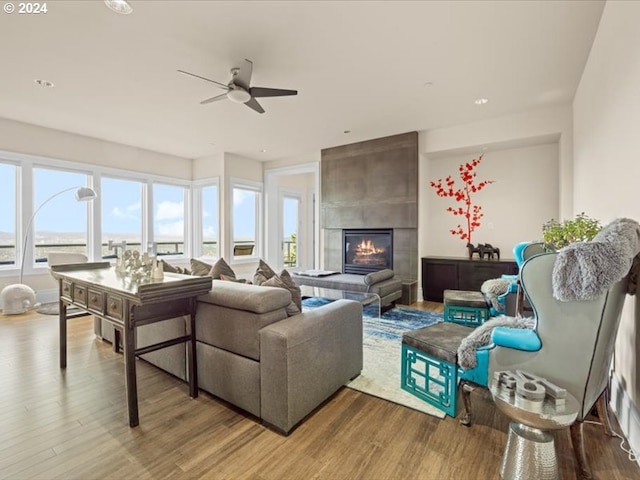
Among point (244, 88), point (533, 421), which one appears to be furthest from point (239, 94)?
point (533, 421)

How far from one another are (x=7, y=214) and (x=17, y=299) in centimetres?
142

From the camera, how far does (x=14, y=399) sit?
2.22 m

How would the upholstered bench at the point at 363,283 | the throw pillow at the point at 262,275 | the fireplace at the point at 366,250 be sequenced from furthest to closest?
the fireplace at the point at 366,250 < the upholstered bench at the point at 363,283 < the throw pillow at the point at 262,275

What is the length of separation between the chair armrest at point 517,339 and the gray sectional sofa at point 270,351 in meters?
1.02

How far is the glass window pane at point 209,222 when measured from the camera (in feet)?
22.7

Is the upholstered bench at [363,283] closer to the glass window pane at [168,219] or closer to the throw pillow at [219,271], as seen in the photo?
the throw pillow at [219,271]

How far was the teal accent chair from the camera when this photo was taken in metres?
1.43

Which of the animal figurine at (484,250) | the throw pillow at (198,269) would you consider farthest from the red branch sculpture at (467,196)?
the throw pillow at (198,269)

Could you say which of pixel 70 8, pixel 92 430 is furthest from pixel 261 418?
pixel 70 8

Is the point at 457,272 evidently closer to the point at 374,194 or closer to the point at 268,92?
the point at 374,194

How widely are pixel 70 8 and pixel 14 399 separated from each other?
9.67 feet

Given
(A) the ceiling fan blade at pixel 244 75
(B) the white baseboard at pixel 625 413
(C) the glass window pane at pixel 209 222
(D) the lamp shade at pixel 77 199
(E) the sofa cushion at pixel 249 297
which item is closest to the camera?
(B) the white baseboard at pixel 625 413

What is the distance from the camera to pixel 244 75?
287cm

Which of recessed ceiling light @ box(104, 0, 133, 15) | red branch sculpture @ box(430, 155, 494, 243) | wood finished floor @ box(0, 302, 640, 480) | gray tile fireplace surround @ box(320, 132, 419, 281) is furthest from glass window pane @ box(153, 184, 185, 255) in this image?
red branch sculpture @ box(430, 155, 494, 243)
